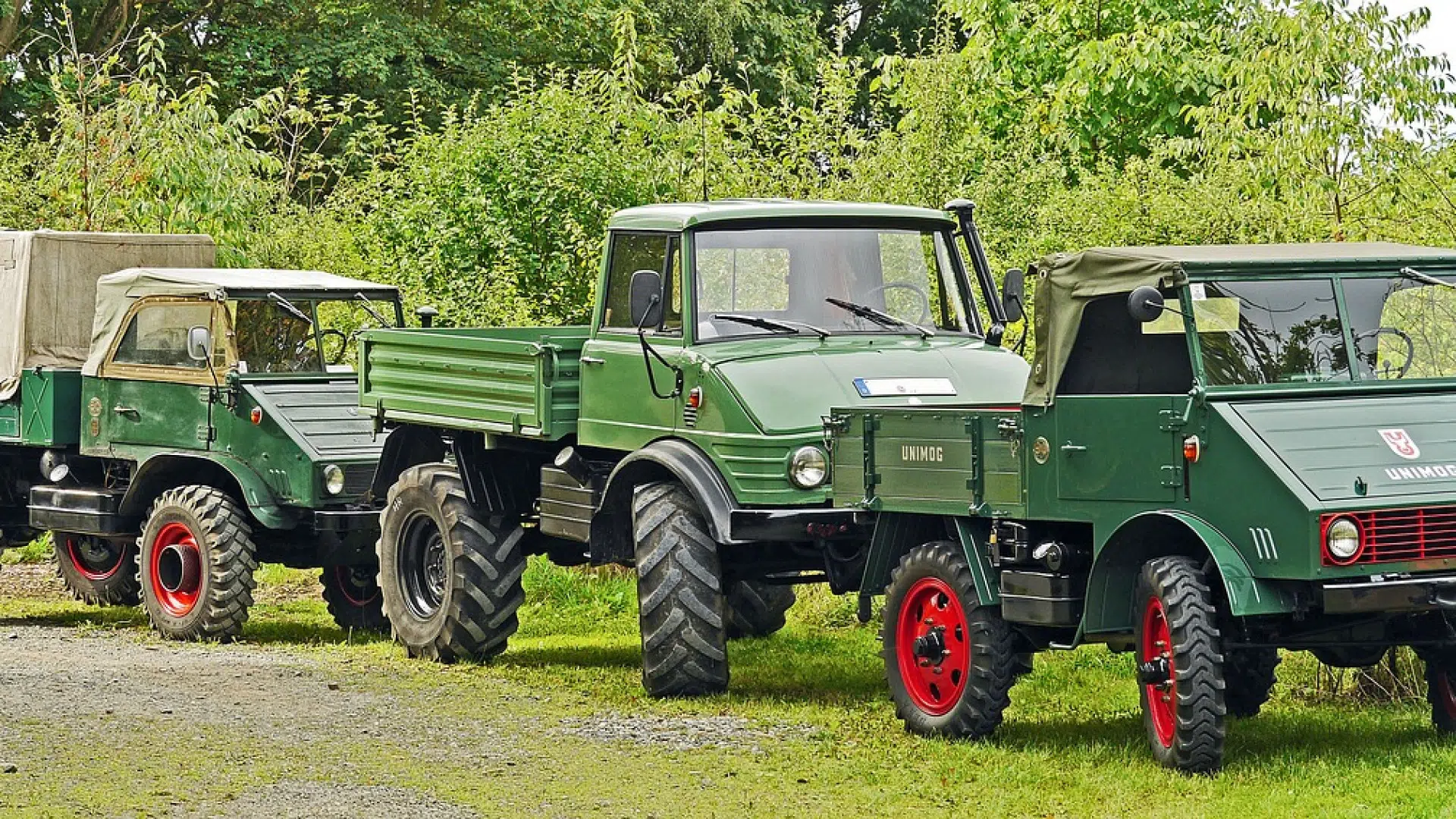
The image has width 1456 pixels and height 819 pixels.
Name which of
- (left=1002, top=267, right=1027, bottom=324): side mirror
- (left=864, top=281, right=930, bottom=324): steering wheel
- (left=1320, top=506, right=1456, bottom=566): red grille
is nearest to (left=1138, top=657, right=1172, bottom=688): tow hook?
(left=1320, top=506, right=1456, bottom=566): red grille

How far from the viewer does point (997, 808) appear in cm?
935

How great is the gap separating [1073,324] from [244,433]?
753 centimetres

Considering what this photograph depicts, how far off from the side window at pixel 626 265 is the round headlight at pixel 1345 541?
17.1 ft

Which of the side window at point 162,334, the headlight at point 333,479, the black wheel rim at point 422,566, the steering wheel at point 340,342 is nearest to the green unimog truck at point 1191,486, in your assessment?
the black wheel rim at point 422,566

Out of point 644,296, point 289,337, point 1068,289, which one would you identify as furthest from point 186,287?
point 1068,289

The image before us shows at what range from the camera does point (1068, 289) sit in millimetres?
10516

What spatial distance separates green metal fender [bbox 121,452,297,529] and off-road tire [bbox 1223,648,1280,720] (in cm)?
707

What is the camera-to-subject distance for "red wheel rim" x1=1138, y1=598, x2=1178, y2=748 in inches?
387

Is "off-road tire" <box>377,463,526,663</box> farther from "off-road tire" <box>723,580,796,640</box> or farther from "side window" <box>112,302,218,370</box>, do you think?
"side window" <box>112,302,218,370</box>

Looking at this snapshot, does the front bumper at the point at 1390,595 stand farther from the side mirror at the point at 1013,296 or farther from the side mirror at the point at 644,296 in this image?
the side mirror at the point at 644,296

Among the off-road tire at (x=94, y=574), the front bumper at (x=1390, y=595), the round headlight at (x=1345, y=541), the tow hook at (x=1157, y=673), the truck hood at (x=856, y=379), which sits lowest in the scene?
the off-road tire at (x=94, y=574)

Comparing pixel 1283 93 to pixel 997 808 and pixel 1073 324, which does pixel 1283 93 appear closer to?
pixel 1073 324

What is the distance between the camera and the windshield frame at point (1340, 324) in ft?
32.1

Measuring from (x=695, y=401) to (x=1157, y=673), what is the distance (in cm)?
376
